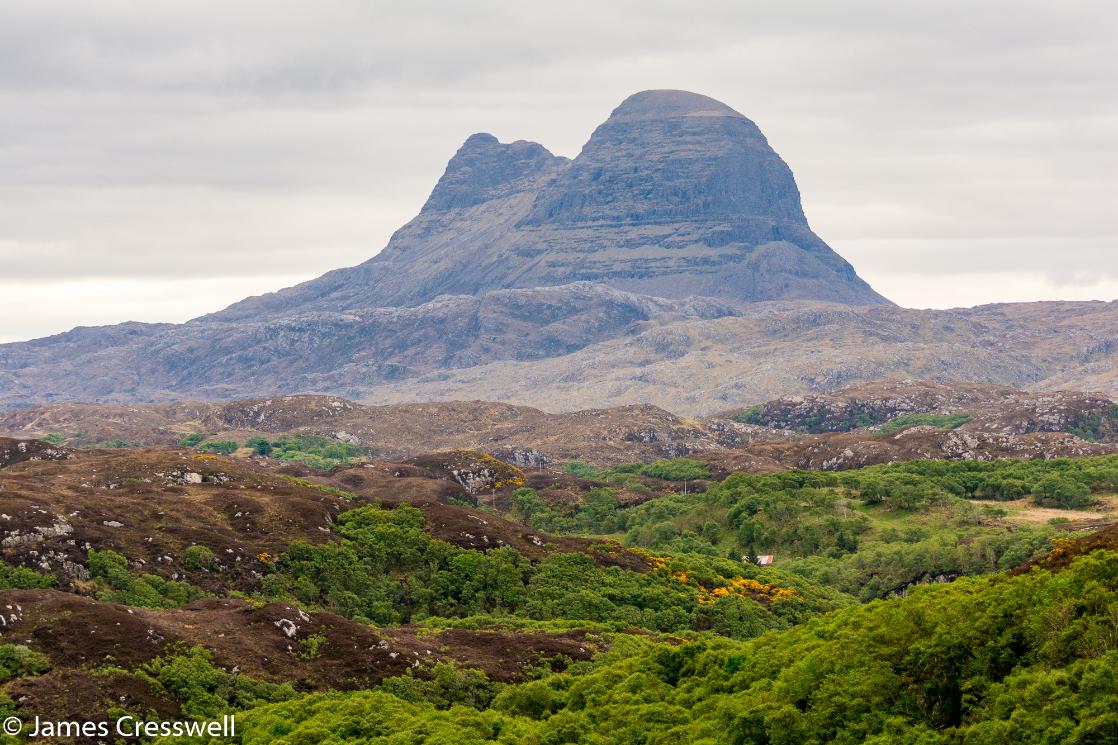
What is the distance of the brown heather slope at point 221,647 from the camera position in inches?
3706

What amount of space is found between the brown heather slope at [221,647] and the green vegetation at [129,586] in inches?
368

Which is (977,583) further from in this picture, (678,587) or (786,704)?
(678,587)

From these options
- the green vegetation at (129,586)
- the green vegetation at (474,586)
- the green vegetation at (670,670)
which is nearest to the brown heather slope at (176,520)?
the green vegetation at (129,586)

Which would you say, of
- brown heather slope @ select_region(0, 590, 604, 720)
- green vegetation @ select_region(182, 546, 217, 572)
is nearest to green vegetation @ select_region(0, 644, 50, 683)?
brown heather slope @ select_region(0, 590, 604, 720)

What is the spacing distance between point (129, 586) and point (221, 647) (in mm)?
27821

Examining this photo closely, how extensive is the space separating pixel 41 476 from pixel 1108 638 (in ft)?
464

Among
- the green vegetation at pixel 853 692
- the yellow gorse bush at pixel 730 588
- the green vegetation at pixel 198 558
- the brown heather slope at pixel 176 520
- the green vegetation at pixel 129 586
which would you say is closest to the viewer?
the green vegetation at pixel 853 692

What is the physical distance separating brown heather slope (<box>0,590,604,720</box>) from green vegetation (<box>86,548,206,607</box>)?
9344 mm

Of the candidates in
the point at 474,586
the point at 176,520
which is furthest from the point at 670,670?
the point at 176,520

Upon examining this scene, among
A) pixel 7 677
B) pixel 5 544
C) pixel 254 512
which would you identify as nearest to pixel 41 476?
pixel 254 512

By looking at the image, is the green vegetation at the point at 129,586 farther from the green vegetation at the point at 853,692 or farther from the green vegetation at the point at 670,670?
the green vegetation at the point at 853,692

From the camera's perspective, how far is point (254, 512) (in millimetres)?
161625

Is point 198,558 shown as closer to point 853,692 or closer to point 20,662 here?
point 20,662

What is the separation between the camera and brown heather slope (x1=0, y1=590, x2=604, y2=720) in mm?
94125
